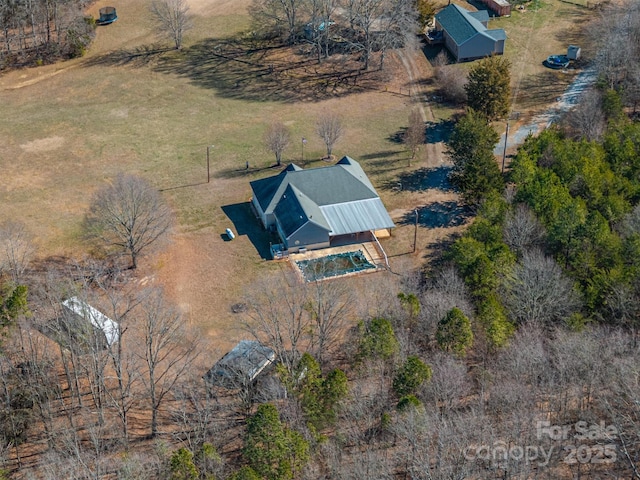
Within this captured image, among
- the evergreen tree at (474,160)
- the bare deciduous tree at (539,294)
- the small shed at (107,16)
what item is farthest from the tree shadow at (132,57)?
the bare deciduous tree at (539,294)

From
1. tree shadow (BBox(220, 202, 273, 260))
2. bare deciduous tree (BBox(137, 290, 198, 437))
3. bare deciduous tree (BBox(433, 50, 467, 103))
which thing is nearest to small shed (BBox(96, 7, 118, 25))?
bare deciduous tree (BBox(433, 50, 467, 103))

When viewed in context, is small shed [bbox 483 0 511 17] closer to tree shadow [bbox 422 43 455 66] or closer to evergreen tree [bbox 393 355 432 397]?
tree shadow [bbox 422 43 455 66]

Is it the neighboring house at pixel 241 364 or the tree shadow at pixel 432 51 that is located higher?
Result: the tree shadow at pixel 432 51

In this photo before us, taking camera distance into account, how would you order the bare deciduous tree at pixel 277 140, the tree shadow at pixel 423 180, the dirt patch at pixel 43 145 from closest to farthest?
the tree shadow at pixel 423 180
the bare deciduous tree at pixel 277 140
the dirt patch at pixel 43 145

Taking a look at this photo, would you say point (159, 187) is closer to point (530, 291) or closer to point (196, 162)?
point (196, 162)

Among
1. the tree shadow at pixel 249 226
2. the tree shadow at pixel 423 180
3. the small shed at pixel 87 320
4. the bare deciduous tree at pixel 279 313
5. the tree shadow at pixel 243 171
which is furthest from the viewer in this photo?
the tree shadow at pixel 243 171

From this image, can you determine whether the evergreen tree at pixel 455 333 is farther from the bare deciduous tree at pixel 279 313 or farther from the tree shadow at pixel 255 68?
the tree shadow at pixel 255 68

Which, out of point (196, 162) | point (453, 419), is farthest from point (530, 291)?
point (196, 162)
